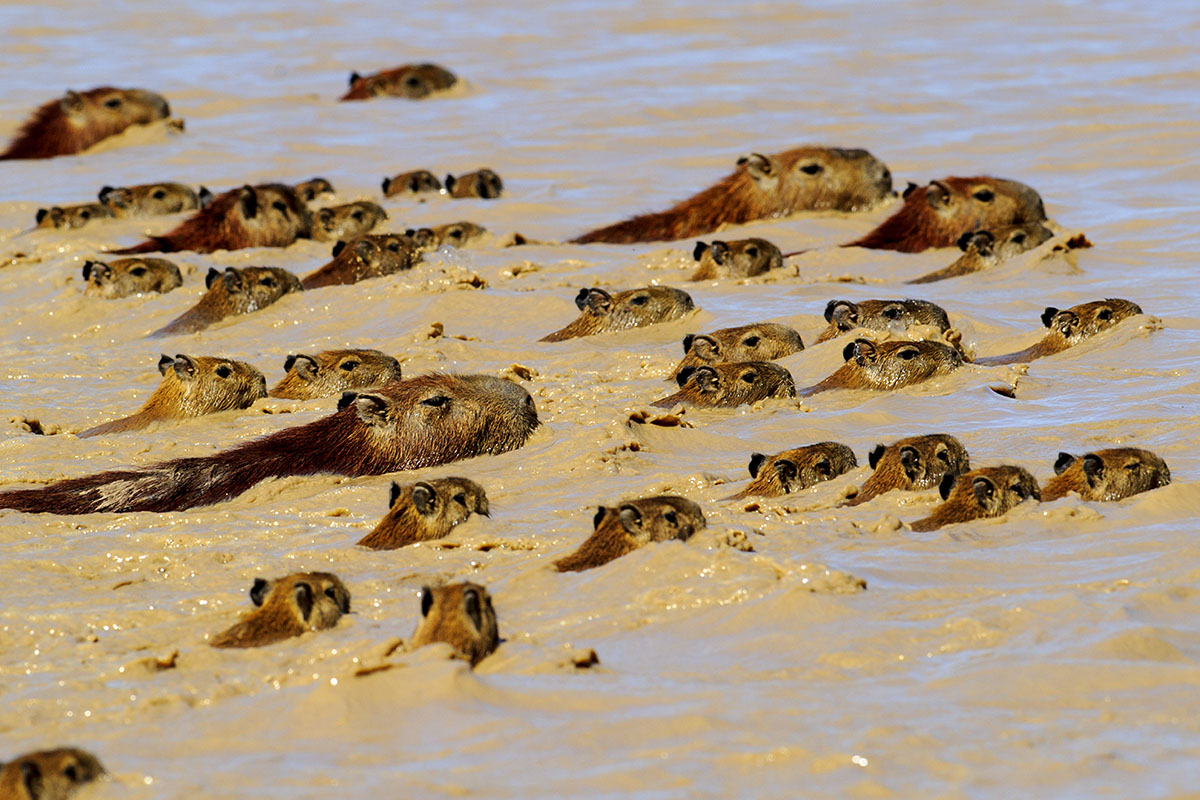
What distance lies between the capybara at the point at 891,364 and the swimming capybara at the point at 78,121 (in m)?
10.3

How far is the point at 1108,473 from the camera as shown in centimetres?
658

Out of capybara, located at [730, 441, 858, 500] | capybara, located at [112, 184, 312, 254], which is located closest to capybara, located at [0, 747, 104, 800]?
capybara, located at [730, 441, 858, 500]

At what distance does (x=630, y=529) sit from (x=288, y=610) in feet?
4.20

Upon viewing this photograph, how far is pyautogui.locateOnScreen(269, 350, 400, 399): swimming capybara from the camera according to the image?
9.02 m

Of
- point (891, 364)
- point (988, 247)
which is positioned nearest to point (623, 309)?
point (891, 364)

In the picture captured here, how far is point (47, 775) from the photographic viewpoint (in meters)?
4.33

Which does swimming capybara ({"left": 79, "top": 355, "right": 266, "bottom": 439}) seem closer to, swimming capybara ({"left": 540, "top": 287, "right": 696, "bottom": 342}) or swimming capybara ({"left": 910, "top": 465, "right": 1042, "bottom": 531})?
swimming capybara ({"left": 540, "top": 287, "right": 696, "bottom": 342})

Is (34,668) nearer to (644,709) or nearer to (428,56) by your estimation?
(644,709)

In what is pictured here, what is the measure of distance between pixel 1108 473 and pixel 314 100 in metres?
13.4

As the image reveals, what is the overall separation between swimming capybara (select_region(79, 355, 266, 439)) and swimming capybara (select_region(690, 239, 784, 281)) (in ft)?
11.3

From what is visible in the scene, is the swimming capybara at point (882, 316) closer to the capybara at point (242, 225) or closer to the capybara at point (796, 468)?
the capybara at point (796, 468)

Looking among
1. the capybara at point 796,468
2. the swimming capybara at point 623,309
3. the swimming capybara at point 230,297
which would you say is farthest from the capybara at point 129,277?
the capybara at point 796,468

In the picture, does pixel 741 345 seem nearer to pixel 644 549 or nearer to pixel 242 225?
pixel 644 549

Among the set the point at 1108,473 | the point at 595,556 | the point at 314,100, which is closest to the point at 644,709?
the point at 595,556
